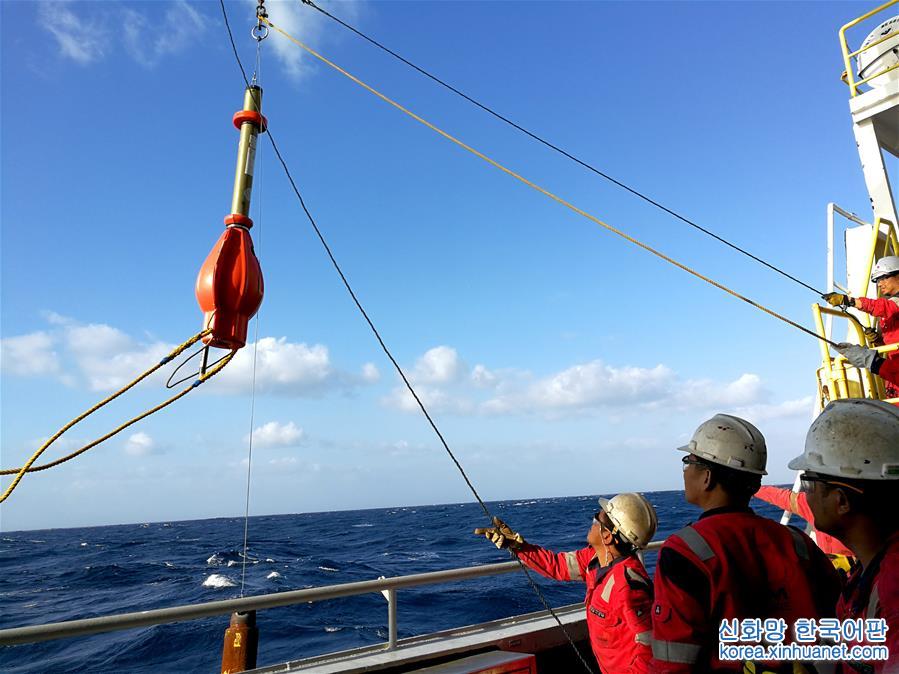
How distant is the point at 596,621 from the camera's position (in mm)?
3381

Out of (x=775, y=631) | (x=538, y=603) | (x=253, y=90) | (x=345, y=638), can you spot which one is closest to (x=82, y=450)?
(x=253, y=90)

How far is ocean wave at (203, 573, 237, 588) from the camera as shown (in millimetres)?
24531

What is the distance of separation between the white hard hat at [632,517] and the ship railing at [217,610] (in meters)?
1.26

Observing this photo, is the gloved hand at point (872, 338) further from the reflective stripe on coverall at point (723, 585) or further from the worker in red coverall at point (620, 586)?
the reflective stripe on coverall at point (723, 585)

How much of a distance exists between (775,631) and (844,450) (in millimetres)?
800

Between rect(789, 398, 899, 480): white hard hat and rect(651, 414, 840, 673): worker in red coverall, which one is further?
rect(651, 414, 840, 673): worker in red coverall

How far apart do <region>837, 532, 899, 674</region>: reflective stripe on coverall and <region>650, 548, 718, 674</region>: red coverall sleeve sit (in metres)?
0.46

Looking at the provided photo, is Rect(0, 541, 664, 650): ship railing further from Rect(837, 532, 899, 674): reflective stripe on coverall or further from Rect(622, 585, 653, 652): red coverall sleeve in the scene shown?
Rect(837, 532, 899, 674): reflective stripe on coverall

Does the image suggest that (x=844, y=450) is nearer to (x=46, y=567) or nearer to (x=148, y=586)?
(x=148, y=586)

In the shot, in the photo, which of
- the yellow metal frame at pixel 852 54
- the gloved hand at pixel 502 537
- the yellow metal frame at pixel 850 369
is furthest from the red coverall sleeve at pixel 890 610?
the yellow metal frame at pixel 852 54

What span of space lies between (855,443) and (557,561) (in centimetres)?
247

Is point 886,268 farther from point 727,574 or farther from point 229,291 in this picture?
point 229,291

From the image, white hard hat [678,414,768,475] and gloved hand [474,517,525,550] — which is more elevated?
white hard hat [678,414,768,475]

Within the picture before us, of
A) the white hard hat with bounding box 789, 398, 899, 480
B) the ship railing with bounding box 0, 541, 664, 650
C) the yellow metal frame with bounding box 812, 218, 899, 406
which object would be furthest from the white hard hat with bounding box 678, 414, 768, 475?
the yellow metal frame with bounding box 812, 218, 899, 406
